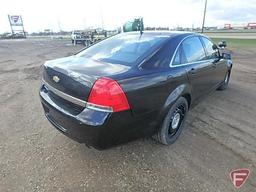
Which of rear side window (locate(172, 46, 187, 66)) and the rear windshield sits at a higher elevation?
the rear windshield

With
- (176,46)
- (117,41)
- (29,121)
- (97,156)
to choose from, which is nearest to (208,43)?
(176,46)

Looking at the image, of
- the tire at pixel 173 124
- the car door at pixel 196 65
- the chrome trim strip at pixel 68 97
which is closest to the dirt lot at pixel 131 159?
the tire at pixel 173 124

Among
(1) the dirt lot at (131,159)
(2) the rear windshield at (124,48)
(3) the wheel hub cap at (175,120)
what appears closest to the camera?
(1) the dirt lot at (131,159)

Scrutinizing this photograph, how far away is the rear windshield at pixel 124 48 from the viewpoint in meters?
2.99

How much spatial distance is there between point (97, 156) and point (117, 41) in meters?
1.86

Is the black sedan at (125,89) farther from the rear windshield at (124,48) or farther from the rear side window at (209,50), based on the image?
the rear side window at (209,50)

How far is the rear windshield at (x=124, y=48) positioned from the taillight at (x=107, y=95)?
595 mm

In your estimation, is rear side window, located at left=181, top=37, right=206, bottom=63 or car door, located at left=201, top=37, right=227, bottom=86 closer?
rear side window, located at left=181, top=37, right=206, bottom=63

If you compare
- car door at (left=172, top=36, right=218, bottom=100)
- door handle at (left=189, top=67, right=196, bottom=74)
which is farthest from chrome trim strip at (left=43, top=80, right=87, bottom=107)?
door handle at (left=189, top=67, right=196, bottom=74)

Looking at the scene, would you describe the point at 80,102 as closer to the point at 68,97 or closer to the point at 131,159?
the point at 68,97

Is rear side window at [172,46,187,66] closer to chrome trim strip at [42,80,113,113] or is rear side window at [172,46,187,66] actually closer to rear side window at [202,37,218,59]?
rear side window at [202,37,218,59]

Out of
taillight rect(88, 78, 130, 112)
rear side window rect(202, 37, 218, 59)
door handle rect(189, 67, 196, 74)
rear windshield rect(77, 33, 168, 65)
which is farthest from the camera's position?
rear side window rect(202, 37, 218, 59)

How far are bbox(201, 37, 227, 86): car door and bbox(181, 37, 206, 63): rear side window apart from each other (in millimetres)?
288

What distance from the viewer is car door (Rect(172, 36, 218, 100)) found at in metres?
3.38
